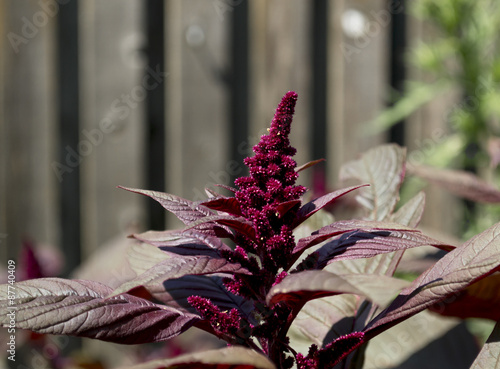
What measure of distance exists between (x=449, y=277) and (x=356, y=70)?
2.11 metres

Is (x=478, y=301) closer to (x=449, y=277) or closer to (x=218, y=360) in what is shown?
(x=449, y=277)

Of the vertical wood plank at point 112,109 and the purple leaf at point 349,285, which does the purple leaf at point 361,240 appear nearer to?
the purple leaf at point 349,285

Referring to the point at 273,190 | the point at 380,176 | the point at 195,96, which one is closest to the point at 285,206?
the point at 273,190

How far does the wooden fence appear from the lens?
2.21 m

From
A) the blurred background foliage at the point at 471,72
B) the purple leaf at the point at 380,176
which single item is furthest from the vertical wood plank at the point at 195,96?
the purple leaf at the point at 380,176

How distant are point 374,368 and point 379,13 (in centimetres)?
195

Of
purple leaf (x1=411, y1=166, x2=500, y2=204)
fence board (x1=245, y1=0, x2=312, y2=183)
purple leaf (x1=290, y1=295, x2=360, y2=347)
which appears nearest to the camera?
purple leaf (x1=290, y1=295, x2=360, y2=347)

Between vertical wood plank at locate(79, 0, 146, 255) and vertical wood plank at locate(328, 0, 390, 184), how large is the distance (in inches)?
33.5

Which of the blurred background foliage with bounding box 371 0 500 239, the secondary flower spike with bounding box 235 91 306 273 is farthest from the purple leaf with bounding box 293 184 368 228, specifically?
the blurred background foliage with bounding box 371 0 500 239

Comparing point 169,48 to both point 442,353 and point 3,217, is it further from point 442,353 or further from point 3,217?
point 442,353

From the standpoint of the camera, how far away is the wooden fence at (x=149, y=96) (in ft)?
7.23

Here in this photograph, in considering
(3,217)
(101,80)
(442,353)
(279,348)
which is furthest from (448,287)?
(3,217)

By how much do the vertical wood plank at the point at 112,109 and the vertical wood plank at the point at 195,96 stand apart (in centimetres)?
13

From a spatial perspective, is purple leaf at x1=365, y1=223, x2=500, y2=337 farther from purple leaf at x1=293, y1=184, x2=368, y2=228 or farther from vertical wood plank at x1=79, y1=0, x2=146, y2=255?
vertical wood plank at x1=79, y1=0, x2=146, y2=255
